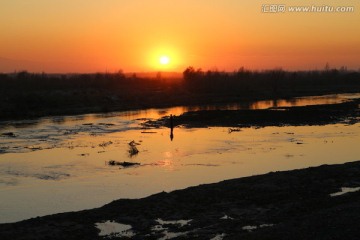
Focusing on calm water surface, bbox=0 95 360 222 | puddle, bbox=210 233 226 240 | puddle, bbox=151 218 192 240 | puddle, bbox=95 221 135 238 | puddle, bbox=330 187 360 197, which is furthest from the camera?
calm water surface, bbox=0 95 360 222

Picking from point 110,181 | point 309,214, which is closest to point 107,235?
point 309,214

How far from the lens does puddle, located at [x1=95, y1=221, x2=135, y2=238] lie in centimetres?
1366

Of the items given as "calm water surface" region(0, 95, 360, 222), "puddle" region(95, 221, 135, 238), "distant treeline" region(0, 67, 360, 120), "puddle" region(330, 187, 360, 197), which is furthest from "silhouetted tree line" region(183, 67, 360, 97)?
"puddle" region(95, 221, 135, 238)

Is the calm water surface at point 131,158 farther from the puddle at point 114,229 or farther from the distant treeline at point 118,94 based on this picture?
the distant treeline at point 118,94

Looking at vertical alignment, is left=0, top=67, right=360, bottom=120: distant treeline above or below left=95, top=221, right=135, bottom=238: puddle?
above

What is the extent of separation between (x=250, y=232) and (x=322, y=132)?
26.2 metres

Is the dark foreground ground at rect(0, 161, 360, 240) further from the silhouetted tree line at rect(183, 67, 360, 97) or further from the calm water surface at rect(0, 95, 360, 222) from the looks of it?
the silhouetted tree line at rect(183, 67, 360, 97)

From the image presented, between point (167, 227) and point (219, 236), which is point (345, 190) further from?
point (167, 227)

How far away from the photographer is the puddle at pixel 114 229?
44.8ft

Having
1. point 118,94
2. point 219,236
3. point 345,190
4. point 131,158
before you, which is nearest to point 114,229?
point 219,236

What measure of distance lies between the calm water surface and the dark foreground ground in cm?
200

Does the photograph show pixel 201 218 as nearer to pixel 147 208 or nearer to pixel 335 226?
pixel 147 208

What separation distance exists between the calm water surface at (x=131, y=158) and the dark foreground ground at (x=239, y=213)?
200cm

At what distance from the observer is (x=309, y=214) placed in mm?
14594
